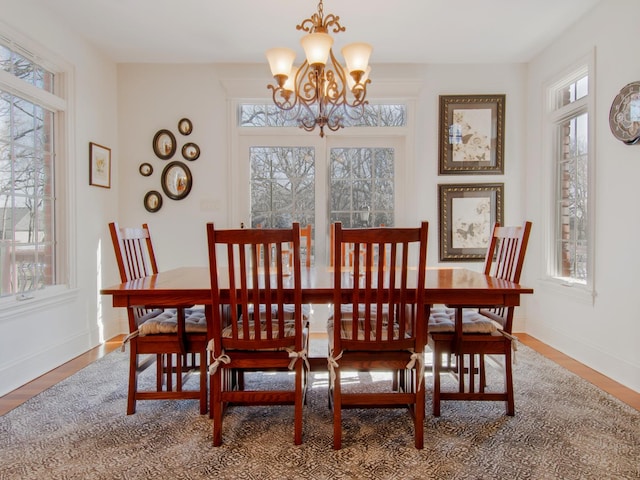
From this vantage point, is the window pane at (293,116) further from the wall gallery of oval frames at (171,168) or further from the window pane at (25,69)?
the window pane at (25,69)

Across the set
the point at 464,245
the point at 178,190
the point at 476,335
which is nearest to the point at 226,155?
the point at 178,190

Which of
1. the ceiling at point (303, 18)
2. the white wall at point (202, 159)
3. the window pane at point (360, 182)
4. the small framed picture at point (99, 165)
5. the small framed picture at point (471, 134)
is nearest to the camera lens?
the ceiling at point (303, 18)

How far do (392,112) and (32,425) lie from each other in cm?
371

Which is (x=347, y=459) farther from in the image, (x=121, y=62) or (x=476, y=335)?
(x=121, y=62)

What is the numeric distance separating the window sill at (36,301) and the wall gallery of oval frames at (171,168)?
112 centimetres

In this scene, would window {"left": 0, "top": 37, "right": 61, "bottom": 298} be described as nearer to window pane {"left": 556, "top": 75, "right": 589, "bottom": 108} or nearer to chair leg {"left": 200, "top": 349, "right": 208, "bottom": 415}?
chair leg {"left": 200, "top": 349, "right": 208, "bottom": 415}

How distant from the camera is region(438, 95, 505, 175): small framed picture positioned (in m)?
3.79

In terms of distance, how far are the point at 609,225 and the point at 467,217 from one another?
1.27 meters

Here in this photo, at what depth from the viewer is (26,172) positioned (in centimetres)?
276

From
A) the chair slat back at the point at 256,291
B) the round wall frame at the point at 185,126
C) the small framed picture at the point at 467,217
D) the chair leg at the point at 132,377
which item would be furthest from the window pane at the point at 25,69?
the small framed picture at the point at 467,217

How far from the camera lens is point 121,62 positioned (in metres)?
3.79

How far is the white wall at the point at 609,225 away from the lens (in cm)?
249

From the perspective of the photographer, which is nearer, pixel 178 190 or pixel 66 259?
pixel 66 259

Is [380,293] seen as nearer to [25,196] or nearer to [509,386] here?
[509,386]
